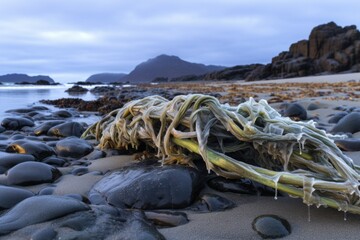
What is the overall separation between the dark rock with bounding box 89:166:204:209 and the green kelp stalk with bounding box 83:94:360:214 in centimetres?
16

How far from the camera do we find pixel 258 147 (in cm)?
201

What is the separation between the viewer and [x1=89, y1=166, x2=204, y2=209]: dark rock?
1.99 m

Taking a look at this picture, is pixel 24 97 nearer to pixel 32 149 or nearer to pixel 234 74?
pixel 32 149

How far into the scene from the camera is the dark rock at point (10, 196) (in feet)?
6.43

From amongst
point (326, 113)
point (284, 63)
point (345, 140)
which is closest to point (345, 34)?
point (284, 63)

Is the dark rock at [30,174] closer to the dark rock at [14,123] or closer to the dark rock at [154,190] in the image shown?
the dark rock at [154,190]

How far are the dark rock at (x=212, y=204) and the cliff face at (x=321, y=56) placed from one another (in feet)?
119

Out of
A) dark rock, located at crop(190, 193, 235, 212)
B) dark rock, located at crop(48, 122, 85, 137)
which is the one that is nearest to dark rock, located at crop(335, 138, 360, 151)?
dark rock, located at crop(190, 193, 235, 212)

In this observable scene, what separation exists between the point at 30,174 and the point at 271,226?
65.6 inches

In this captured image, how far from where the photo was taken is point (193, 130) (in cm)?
216

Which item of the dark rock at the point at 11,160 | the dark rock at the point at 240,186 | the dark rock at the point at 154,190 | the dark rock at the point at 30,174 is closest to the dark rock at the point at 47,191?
the dark rock at the point at 30,174

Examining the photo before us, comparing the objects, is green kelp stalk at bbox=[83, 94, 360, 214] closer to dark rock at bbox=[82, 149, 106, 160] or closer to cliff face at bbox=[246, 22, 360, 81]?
dark rock at bbox=[82, 149, 106, 160]

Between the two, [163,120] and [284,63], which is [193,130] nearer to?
[163,120]

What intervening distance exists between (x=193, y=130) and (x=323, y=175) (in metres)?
0.76
